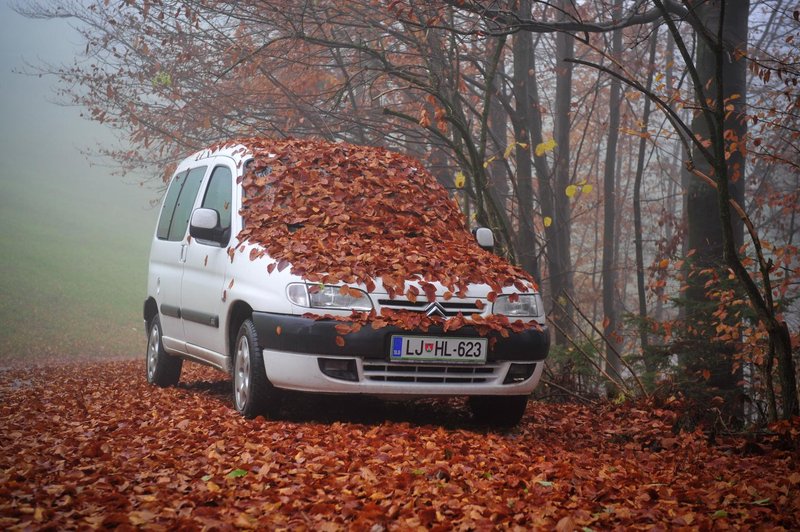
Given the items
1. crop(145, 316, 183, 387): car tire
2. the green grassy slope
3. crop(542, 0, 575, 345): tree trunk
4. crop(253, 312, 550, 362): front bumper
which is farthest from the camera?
the green grassy slope

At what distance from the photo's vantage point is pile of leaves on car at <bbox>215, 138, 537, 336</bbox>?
6492mm

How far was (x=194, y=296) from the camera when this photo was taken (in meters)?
8.06

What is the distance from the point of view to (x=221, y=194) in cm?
810

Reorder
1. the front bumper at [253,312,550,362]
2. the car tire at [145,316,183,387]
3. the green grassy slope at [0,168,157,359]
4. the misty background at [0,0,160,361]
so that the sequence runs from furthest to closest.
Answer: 1. the misty background at [0,0,160,361]
2. the green grassy slope at [0,168,157,359]
3. the car tire at [145,316,183,387]
4. the front bumper at [253,312,550,362]

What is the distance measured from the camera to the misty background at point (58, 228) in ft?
92.7

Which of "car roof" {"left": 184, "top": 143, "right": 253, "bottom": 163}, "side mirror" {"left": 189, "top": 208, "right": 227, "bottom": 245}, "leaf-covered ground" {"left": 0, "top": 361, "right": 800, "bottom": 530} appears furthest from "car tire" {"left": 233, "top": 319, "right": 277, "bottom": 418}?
"car roof" {"left": 184, "top": 143, "right": 253, "bottom": 163}

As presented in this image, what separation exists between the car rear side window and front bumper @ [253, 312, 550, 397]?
4.85 feet

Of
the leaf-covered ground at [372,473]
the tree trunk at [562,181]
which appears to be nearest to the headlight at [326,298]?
the leaf-covered ground at [372,473]

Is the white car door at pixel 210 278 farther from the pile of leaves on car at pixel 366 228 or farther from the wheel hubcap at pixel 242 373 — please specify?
the wheel hubcap at pixel 242 373

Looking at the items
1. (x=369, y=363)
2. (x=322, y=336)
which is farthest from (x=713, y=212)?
(x=322, y=336)

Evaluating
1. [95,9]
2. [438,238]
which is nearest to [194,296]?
[438,238]

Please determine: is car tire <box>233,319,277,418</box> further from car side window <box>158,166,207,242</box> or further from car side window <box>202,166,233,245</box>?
car side window <box>158,166,207,242</box>

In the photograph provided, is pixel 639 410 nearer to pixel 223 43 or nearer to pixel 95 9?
pixel 223 43

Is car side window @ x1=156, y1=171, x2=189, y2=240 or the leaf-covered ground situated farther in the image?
car side window @ x1=156, y1=171, x2=189, y2=240
